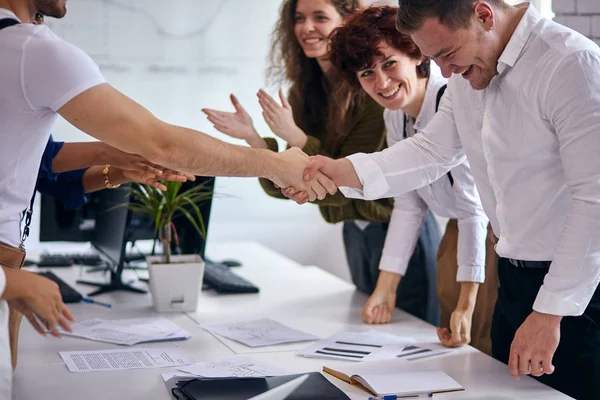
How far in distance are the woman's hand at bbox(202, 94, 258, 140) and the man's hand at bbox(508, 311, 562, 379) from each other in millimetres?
1417

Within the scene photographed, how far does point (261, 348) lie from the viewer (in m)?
2.15

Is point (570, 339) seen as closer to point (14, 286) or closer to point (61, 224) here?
point (14, 286)

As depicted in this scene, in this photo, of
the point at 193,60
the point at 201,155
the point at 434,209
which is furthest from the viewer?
the point at 193,60

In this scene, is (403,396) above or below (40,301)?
below

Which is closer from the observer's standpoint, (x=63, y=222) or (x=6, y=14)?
(x=6, y=14)

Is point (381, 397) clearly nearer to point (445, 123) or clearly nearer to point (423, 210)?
point (445, 123)

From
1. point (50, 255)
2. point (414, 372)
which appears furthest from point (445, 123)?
point (50, 255)

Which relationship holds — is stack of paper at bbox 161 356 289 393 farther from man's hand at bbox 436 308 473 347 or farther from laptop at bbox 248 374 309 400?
man's hand at bbox 436 308 473 347

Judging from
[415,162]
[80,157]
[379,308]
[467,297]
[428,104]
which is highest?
[428,104]

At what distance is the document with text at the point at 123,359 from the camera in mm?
1952

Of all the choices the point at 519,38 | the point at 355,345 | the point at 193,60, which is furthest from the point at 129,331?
the point at 193,60

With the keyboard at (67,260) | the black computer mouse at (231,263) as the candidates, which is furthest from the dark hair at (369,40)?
the keyboard at (67,260)

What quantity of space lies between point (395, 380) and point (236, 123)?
134cm

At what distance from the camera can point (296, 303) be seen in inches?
109
